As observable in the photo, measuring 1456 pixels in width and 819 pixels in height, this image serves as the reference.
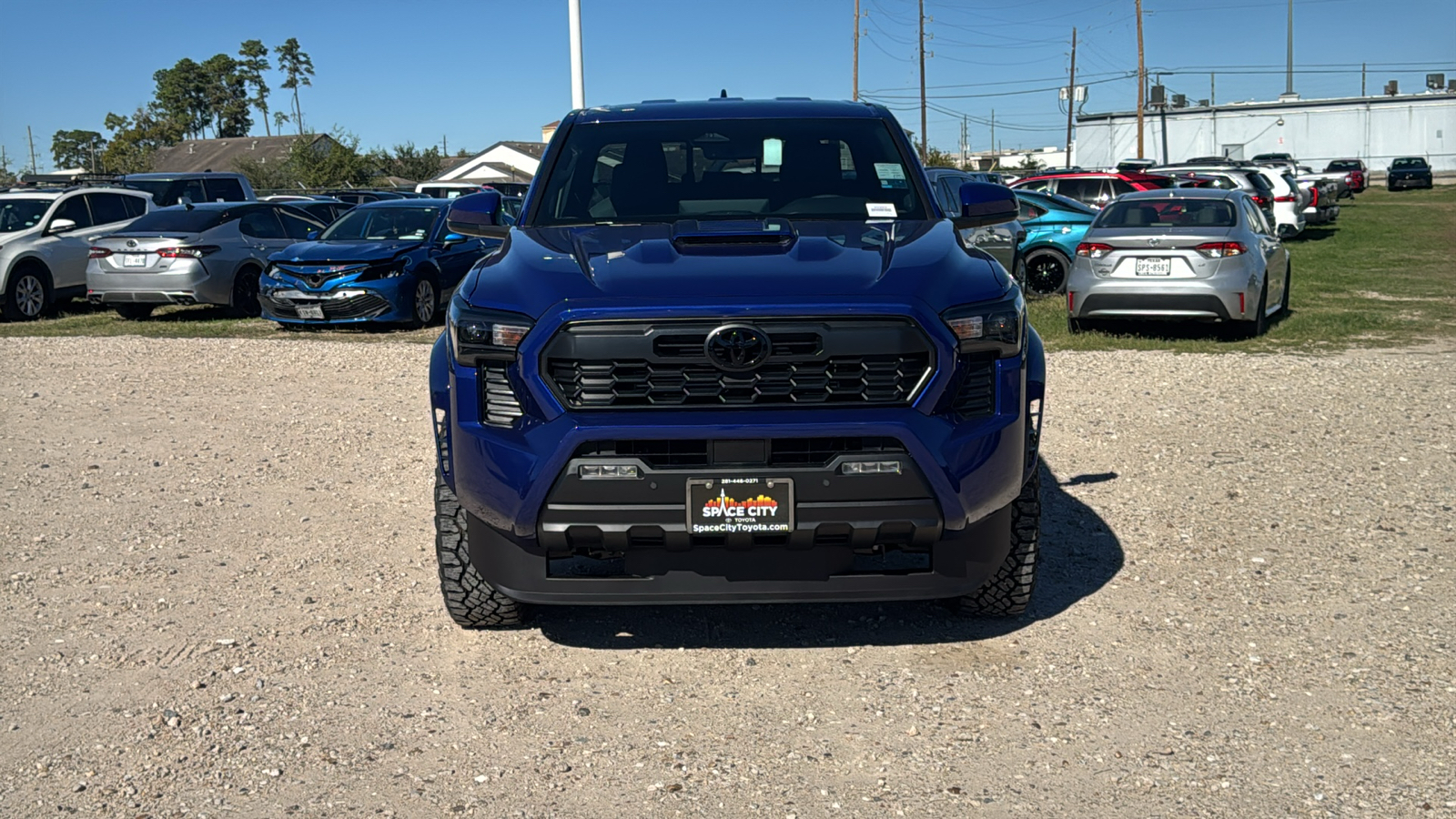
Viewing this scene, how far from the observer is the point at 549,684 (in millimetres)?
4469

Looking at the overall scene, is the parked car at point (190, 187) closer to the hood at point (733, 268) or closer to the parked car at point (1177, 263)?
the parked car at point (1177, 263)

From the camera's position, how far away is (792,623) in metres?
Result: 5.09

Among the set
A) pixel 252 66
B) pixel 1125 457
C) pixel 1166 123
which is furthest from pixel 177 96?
pixel 1125 457

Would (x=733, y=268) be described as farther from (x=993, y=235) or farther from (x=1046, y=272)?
(x=1046, y=272)

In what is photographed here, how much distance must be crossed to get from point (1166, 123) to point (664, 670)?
279 ft

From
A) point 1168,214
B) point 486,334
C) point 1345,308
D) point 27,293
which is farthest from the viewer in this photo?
point 27,293

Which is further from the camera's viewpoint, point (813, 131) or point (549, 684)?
point (813, 131)

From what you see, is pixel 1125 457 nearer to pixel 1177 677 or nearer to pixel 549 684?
pixel 1177 677

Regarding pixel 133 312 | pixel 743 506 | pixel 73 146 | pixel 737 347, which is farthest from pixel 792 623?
pixel 73 146

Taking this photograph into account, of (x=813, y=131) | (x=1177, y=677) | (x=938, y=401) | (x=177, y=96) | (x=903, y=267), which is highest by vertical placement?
(x=177, y=96)

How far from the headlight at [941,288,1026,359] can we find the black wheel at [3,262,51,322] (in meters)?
16.2

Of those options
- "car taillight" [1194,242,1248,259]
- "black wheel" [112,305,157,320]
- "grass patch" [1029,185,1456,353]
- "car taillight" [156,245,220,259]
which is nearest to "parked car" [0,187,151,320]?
"black wheel" [112,305,157,320]

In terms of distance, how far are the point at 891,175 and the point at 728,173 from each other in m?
0.68

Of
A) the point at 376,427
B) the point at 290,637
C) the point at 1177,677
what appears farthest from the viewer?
the point at 376,427
